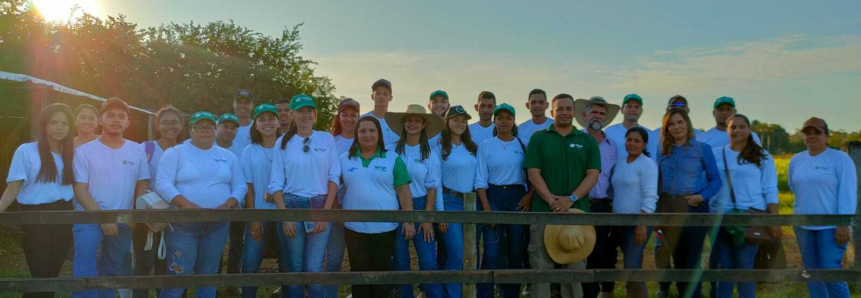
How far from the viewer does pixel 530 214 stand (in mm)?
4125

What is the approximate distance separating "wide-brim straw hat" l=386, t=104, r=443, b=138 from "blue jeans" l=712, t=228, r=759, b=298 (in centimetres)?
267

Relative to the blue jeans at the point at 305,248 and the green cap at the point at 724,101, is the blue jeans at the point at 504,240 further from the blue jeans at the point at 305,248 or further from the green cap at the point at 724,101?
the green cap at the point at 724,101

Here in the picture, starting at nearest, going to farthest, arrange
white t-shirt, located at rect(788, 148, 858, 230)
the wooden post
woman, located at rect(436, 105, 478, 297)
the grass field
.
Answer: the wooden post → woman, located at rect(436, 105, 478, 297) → white t-shirt, located at rect(788, 148, 858, 230) → the grass field

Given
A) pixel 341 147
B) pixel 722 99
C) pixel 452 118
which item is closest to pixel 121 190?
pixel 341 147

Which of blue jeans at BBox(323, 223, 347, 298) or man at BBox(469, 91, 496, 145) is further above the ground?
man at BBox(469, 91, 496, 145)

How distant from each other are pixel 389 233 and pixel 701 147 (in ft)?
9.60

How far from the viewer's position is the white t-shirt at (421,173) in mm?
5090

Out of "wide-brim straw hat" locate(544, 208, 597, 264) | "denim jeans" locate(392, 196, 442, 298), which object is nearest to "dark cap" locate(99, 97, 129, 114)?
"denim jeans" locate(392, 196, 442, 298)

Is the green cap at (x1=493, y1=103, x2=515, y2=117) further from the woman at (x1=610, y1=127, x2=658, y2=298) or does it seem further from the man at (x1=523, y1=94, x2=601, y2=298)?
the woman at (x1=610, y1=127, x2=658, y2=298)

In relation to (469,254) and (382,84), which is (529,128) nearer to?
(382,84)

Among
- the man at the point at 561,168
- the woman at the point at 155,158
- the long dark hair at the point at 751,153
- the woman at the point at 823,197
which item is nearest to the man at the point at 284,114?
the woman at the point at 155,158

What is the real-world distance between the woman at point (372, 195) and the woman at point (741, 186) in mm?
2796

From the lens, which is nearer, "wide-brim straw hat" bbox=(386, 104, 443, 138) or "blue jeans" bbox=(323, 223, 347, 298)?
"blue jeans" bbox=(323, 223, 347, 298)

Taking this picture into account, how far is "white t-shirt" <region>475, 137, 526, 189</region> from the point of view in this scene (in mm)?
5387
